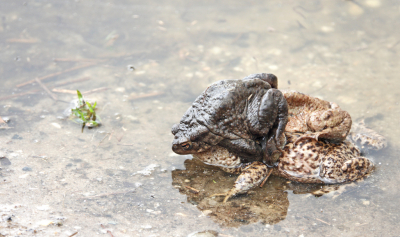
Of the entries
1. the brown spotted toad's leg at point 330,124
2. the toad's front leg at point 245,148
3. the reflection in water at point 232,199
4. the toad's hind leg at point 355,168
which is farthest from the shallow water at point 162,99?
the brown spotted toad's leg at point 330,124

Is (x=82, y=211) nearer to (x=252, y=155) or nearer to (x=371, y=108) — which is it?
(x=252, y=155)

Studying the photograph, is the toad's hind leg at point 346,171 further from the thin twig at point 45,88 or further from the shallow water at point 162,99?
the thin twig at point 45,88

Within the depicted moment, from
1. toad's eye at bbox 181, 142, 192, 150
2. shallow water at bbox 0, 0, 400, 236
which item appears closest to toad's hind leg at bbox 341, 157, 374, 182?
shallow water at bbox 0, 0, 400, 236

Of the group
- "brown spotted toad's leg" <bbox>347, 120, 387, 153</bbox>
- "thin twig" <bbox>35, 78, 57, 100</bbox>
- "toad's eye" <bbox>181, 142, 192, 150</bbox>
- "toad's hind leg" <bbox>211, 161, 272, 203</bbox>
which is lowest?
"thin twig" <bbox>35, 78, 57, 100</bbox>

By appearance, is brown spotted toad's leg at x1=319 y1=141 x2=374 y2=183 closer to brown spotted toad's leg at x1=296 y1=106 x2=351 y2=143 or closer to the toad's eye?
brown spotted toad's leg at x1=296 y1=106 x2=351 y2=143

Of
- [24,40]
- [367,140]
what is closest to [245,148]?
[367,140]

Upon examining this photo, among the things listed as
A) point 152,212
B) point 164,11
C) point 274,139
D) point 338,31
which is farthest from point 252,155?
point 164,11
